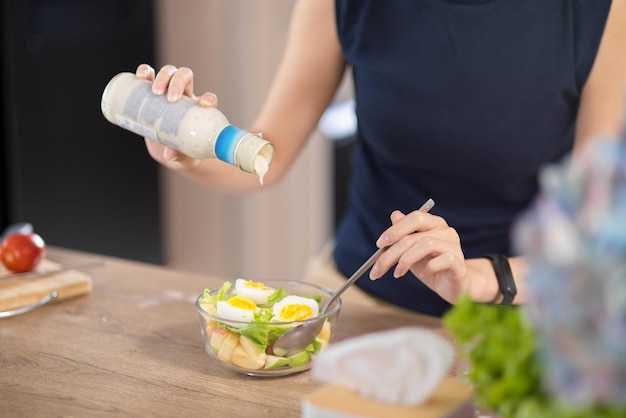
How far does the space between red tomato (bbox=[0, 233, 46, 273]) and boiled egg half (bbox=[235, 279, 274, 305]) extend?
1.66 feet

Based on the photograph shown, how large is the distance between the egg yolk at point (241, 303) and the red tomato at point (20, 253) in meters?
0.55

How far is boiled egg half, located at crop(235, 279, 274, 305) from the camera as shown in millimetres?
1272

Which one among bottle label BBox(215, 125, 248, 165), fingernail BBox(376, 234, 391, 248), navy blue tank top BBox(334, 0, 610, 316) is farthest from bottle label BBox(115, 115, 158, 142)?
navy blue tank top BBox(334, 0, 610, 316)

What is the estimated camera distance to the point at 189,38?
3631 millimetres

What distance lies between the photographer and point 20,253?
1.60 metres

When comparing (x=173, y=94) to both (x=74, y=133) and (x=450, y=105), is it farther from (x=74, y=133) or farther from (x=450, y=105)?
(x=74, y=133)

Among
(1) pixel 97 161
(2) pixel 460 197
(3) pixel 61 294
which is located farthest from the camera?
(1) pixel 97 161

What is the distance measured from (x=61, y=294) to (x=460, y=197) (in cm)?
77

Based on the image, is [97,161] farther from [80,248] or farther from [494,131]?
[494,131]

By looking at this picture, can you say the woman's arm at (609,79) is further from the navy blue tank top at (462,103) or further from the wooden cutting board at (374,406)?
the wooden cutting board at (374,406)

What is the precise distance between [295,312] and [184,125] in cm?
31

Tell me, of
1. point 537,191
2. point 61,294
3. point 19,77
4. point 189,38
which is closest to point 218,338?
point 61,294

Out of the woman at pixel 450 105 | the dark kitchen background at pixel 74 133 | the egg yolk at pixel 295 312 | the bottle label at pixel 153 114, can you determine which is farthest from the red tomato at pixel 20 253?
the dark kitchen background at pixel 74 133

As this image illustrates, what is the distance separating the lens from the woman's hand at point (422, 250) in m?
1.25
